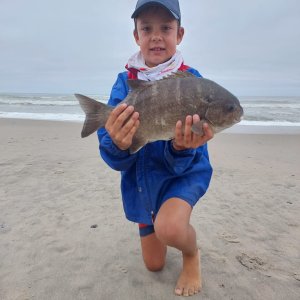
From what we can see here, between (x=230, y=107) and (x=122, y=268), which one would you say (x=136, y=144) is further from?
(x=122, y=268)

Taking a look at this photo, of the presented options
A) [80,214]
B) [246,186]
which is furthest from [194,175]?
[246,186]

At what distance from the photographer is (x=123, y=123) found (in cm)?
280

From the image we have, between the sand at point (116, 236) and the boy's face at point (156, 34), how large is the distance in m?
2.07

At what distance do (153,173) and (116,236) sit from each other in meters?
1.16

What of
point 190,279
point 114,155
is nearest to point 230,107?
point 114,155

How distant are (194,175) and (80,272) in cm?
142

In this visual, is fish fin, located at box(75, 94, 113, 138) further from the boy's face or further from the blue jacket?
the boy's face

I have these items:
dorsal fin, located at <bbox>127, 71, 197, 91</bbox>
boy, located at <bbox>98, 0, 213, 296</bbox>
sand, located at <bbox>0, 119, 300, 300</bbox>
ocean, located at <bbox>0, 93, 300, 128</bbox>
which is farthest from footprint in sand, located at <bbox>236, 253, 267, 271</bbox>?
ocean, located at <bbox>0, 93, 300, 128</bbox>

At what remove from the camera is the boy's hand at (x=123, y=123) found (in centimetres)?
275

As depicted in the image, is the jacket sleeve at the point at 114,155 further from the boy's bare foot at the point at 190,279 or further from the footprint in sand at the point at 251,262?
the footprint in sand at the point at 251,262

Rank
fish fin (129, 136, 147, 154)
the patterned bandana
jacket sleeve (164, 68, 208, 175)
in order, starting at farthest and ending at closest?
the patterned bandana → jacket sleeve (164, 68, 208, 175) → fish fin (129, 136, 147, 154)

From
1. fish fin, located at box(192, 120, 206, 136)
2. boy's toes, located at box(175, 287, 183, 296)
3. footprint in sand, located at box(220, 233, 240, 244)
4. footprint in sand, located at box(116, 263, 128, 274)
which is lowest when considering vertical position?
footprint in sand, located at box(220, 233, 240, 244)

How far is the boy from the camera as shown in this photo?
9.75 ft

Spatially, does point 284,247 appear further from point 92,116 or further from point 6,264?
point 6,264
